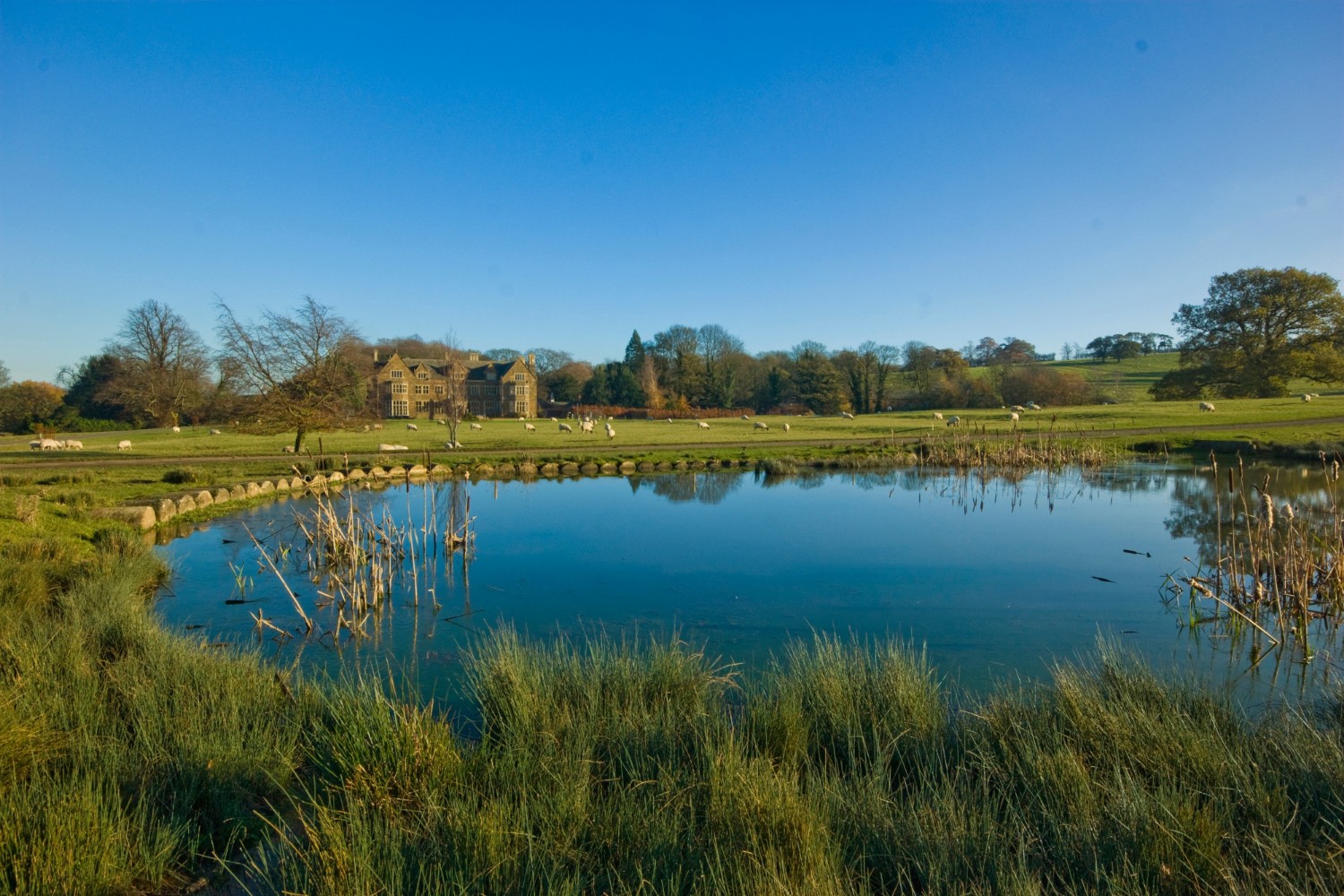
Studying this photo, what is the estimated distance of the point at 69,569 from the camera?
9.20 meters

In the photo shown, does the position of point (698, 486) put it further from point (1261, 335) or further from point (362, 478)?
point (1261, 335)

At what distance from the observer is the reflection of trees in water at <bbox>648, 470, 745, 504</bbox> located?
66.4ft

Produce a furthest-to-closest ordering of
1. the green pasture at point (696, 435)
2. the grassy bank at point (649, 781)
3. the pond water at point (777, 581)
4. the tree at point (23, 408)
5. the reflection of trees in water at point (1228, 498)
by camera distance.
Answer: the tree at point (23, 408) → the green pasture at point (696, 435) → the reflection of trees in water at point (1228, 498) → the pond water at point (777, 581) → the grassy bank at point (649, 781)

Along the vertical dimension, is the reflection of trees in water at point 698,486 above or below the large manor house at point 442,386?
below

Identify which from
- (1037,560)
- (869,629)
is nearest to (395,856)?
(869,629)

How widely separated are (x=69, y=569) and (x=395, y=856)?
8782 millimetres

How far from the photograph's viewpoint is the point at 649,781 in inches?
153

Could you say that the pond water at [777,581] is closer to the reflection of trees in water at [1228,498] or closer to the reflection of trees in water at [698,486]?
the reflection of trees in water at [1228,498]

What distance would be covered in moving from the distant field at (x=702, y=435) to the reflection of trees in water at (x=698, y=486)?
4.36m

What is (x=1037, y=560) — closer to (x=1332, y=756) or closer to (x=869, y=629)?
(x=869, y=629)

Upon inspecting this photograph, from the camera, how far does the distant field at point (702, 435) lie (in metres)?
28.9

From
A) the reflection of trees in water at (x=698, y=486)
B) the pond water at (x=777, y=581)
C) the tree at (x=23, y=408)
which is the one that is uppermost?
the tree at (x=23, y=408)

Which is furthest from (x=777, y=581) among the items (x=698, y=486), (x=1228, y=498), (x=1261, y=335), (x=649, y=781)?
(x=1261, y=335)

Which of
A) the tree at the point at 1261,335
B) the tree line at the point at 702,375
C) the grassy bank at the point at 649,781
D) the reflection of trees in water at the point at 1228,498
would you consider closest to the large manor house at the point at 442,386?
the tree line at the point at 702,375
